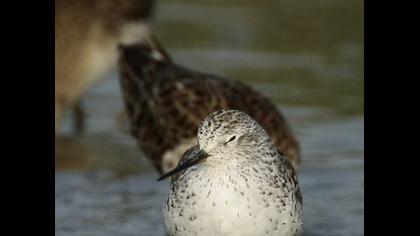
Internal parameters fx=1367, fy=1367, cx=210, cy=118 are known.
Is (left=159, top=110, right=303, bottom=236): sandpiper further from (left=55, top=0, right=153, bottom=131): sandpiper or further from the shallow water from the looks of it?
(left=55, top=0, right=153, bottom=131): sandpiper

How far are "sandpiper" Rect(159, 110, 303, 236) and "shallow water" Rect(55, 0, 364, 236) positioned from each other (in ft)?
3.81

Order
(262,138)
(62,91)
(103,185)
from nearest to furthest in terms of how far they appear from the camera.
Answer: (262,138), (103,185), (62,91)

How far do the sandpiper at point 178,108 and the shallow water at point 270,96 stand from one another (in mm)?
353

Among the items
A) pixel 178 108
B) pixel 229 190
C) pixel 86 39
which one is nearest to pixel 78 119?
pixel 86 39

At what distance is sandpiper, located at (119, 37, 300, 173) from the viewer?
8773mm

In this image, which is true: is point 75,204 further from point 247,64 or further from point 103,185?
point 247,64

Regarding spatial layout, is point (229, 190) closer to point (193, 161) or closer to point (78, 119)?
point (193, 161)

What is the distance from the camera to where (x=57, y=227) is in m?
8.14

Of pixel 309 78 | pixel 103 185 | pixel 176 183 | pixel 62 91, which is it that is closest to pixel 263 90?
pixel 309 78

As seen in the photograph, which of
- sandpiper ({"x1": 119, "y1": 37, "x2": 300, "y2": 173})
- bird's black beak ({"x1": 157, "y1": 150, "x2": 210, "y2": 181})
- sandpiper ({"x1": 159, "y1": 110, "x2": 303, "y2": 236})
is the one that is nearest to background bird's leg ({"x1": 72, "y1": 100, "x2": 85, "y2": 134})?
sandpiper ({"x1": 119, "y1": 37, "x2": 300, "y2": 173})

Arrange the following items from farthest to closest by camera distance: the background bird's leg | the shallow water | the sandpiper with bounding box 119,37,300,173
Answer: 1. the background bird's leg
2. the sandpiper with bounding box 119,37,300,173
3. the shallow water
